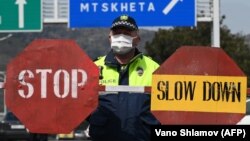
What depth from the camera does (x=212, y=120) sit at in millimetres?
4484

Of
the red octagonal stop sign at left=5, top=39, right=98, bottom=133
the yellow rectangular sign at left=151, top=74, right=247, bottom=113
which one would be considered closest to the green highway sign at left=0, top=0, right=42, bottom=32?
the red octagonal stop sign at left=5, top=39, right=98, bottom=133

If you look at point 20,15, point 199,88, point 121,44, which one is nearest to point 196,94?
point 199,88

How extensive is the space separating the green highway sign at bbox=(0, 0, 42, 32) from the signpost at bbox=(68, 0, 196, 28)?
2.94ft

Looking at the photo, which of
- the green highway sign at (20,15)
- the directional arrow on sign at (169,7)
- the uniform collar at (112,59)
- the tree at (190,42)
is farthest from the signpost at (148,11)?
the tree at (190,42)

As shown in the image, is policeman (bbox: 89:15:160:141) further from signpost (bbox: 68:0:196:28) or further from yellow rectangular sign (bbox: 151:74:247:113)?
signpost (bbox: 68:0:196:28)

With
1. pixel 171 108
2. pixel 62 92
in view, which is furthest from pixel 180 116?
pixel 62 92

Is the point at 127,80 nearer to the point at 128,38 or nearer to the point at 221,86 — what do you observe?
the point at 128,38

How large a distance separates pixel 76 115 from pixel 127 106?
39 centimetres

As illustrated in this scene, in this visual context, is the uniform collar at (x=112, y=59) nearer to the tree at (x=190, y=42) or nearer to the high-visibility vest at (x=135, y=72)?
the high-visibility vest at (x=135, y=72)

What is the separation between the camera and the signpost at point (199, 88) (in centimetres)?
451

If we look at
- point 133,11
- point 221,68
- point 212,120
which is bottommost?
point 212,120

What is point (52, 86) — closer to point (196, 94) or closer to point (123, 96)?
point (123, 96)

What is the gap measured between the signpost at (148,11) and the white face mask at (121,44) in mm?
9272

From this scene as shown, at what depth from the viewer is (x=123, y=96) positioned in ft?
15.6
